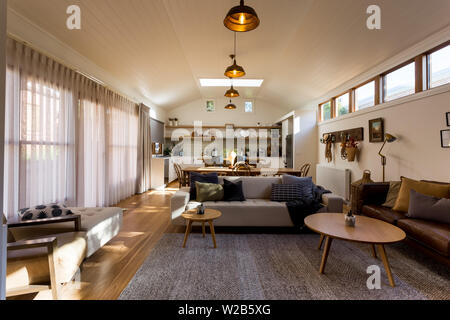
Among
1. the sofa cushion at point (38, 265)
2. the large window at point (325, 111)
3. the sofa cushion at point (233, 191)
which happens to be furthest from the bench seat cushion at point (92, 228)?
the large window at point (325, 111)

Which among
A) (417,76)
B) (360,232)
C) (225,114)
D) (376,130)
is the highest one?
(225,114)

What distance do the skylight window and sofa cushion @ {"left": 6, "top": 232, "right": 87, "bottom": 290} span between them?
6.02m

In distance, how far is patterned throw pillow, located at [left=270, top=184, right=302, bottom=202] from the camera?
11.3 feet

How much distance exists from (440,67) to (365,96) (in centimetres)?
161

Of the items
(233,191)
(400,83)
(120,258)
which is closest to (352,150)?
(400,83)

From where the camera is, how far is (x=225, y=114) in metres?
8.98

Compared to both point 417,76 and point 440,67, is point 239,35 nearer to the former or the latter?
point 417,76

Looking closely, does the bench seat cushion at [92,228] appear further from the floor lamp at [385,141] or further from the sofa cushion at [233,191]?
the floor lamp at [385,141]

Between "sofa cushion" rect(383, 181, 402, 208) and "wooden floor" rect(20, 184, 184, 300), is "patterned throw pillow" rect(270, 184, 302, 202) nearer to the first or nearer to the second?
"sofa cushion" rect(383, 181, 402, 208)

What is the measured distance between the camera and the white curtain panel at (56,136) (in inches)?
94.6

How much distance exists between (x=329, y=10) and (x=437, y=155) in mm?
2478

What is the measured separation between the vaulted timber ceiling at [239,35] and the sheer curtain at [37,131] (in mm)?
571

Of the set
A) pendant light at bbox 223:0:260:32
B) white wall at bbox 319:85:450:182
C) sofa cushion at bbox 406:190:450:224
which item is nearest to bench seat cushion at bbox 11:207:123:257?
pendant light at bbox 223:0:260:32
